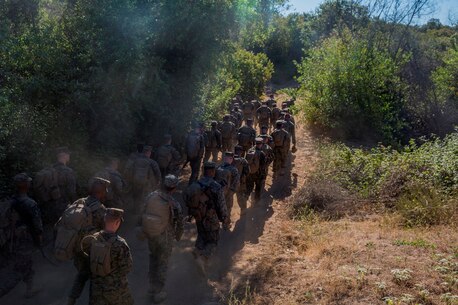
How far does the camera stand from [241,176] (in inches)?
385

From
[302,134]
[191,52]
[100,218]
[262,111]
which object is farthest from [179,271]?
[302,134]

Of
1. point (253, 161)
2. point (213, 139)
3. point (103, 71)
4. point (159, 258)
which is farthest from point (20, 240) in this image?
point (213, 139)

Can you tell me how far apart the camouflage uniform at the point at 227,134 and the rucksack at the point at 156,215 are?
7.18m

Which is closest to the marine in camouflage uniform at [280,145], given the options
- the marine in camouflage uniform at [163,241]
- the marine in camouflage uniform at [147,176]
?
the marine in camouflage uniform at [147,176]

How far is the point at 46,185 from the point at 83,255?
7.65 feet

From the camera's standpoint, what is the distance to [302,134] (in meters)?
20.0

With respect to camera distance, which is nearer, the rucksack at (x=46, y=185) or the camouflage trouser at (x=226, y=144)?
the rucksack at (x=46, y=185)

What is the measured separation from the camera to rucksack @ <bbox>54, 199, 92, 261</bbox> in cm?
535

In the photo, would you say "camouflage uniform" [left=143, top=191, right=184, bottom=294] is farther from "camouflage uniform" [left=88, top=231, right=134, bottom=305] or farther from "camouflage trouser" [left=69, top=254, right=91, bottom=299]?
"camouflage uniform" [left=88, top=231, right=134, bottom=305]

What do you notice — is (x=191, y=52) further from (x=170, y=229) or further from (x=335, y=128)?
(x=335, y=128)

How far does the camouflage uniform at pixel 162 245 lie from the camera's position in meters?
6.23

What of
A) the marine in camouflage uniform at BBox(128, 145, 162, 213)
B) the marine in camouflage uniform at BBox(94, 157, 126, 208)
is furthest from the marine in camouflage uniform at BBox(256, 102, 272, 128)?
the marine in camouflage uniform at BBox(94, 157, 126, 208)

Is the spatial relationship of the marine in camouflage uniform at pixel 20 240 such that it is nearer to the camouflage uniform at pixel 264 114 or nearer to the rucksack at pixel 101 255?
the rucksack at pixel 101 255

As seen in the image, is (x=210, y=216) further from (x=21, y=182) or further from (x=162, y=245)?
(x=21, y=182)
